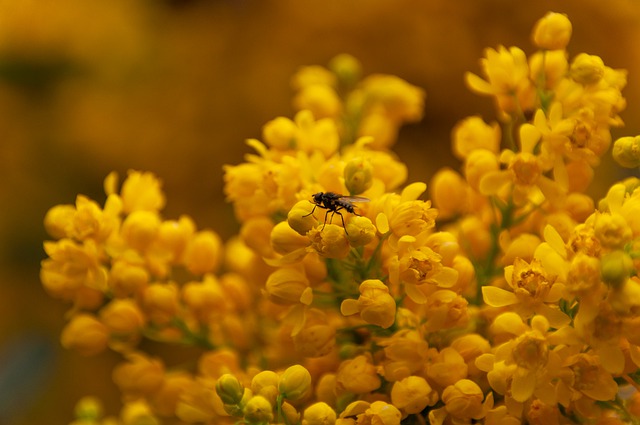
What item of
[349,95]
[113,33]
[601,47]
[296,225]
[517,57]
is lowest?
[296,225]

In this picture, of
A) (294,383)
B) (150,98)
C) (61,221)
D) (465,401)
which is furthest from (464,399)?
(150,98)

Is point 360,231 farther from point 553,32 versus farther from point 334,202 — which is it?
point 553,32

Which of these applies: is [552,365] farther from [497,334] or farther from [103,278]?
[103,278]

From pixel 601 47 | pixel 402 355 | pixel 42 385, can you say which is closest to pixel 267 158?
pixel 402 355

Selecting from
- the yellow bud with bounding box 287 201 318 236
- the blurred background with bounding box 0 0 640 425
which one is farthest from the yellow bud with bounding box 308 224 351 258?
the blurred background with bounding box 0 0 640 425

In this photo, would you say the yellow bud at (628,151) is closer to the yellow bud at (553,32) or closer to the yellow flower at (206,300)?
the yellow bud at (553,32)

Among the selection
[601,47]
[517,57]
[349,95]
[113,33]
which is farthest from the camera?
[113,33]

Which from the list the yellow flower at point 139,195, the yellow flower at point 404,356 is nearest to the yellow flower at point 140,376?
the yellow flower at point 139,195
